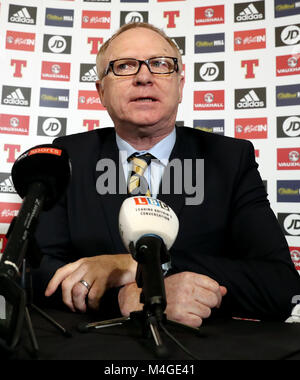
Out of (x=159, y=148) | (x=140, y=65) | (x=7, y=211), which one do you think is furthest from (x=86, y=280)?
(x=7, y=211)

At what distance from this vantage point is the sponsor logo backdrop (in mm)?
Result: 2578

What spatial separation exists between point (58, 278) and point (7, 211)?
1.84 m

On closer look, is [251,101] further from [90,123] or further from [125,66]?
[125,66]

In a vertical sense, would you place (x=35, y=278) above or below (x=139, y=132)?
below

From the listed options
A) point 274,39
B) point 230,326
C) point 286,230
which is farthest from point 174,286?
point 274,39

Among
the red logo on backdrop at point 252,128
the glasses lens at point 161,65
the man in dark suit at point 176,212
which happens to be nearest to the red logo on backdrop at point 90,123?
the red logo on backdrop at point 252,128

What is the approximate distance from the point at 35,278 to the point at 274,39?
2.46 metres

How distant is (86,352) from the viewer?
572mm

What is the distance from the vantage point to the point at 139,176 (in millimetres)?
1317

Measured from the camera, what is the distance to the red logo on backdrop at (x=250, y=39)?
2709 mm

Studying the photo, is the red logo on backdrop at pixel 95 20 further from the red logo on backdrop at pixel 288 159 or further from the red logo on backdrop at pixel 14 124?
the red logo on backdrop at pixel 288 159

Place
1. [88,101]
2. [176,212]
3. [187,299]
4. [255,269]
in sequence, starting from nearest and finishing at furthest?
[187,299] < [255,269] < [176,212] < [88,101]

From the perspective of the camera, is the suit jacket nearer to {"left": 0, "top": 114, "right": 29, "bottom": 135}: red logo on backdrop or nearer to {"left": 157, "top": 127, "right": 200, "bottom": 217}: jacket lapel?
{"left": 157, "top": 127, "right": 200, "bottom": 217}: jacket lapel
